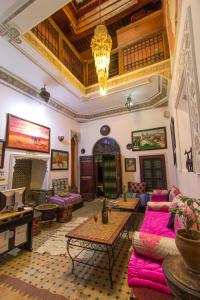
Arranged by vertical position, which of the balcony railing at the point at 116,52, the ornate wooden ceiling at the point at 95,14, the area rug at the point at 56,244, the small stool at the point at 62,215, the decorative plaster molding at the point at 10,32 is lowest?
the area rug at the point at 56,244

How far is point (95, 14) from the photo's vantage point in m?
4.99

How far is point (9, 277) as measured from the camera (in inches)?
90.2

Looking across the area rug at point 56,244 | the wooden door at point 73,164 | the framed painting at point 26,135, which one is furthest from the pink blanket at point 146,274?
the wooden door at point 73,164

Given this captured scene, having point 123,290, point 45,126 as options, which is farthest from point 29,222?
point 45,126

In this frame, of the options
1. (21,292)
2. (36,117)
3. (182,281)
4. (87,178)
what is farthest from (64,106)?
(182,281)

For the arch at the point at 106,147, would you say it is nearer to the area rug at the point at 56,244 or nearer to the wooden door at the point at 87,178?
the wooden door at the point at 87,178

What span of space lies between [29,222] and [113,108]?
5679 millimetres

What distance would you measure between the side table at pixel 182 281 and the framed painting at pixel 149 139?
5438 mm

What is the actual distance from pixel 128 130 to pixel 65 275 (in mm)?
5703

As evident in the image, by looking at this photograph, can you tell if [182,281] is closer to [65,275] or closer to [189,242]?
[189,242]

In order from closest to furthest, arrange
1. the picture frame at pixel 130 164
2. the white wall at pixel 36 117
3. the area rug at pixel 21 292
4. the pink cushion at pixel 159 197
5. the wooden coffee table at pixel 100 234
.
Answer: the area rug at pixel 21 292, the wooden coffee table at pixel 100 234, the white wall at pixel 36 117, the pink cushion at pixel 159 197, the picture frame at pixel 130 164

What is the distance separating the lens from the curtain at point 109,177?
23.2 ft

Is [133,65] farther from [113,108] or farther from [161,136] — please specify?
[161,136]

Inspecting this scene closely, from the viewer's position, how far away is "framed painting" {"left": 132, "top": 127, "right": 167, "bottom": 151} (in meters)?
6.26
